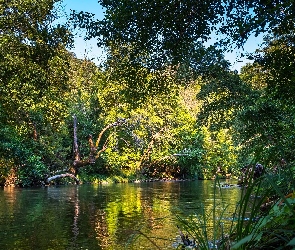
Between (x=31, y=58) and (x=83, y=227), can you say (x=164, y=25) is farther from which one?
(x=31, y=58)

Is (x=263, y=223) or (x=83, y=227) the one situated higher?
(x=263, y=223)

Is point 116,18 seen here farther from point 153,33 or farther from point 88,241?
point 88,241

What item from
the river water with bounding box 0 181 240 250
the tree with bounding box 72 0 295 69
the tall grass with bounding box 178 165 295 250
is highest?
the tree with bounding box 72 0 295 69

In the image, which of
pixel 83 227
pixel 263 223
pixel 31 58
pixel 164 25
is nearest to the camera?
pixel 263 223

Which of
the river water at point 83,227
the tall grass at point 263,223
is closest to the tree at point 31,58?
the river water at point 83,227

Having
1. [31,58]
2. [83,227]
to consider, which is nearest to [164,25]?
[83,227]

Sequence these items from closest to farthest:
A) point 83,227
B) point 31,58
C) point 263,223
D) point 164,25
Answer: point 263,223 → point 164,25 → point 83,227 → point 31,58

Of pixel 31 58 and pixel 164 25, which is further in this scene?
pixel 31 58

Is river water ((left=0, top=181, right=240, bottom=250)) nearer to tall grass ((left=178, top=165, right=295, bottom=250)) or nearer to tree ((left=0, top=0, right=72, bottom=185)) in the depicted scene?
tall grass ((left=178, top=165, right=295, bottom=250))

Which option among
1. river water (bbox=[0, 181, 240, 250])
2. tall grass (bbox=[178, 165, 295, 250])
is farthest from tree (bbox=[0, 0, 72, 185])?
tall grass (bbox=[178, 165, 295, 250])

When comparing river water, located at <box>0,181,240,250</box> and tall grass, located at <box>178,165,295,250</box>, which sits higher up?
tall grass, located at <box>178,165,295,250</box>

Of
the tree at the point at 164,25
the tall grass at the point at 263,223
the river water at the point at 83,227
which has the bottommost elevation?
the river water at the point at 83,227

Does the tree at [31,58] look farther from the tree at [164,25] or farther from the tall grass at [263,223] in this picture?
the tall grass at [263,223]

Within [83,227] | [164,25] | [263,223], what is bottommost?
[83,227]
